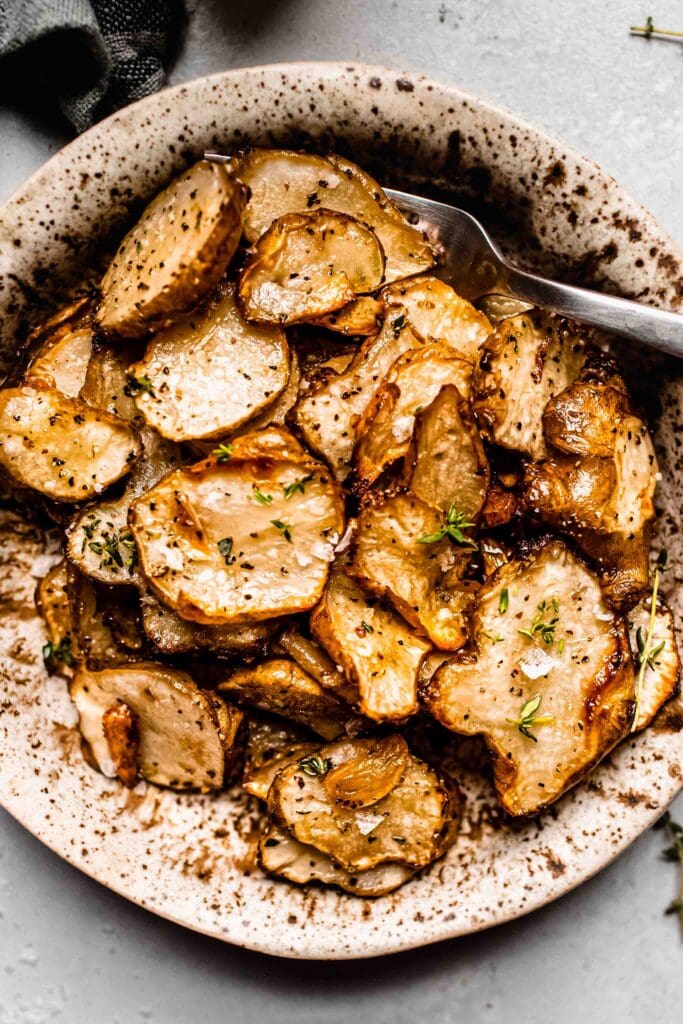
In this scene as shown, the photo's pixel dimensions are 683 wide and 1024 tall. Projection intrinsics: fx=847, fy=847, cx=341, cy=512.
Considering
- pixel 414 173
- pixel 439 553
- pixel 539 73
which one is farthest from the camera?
pixel 539 73

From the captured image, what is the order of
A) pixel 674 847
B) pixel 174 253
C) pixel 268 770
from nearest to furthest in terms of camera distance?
pixel 174 253 → pixel 268 770 → pixel 674 847

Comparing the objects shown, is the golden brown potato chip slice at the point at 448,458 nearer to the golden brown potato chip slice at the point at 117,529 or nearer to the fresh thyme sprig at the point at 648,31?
the golden brown potato chip slice at the point at 117,529

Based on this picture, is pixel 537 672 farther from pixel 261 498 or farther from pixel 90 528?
pixel 90 528

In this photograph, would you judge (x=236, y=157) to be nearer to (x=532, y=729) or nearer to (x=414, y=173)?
(x=414, y=173)

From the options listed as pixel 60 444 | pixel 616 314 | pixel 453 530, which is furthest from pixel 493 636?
pixel 60 444

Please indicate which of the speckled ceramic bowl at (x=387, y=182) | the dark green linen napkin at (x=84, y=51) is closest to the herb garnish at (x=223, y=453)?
the speckled ceramic bowl at (x=387, y=182)

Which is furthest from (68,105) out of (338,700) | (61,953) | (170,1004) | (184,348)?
(170,1004)
